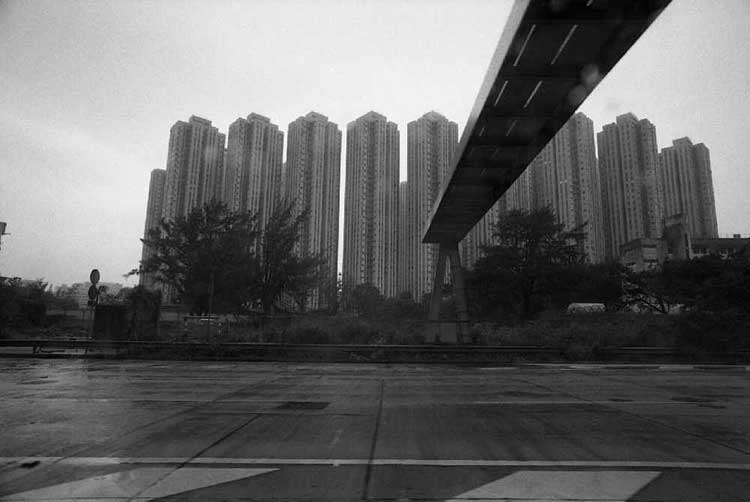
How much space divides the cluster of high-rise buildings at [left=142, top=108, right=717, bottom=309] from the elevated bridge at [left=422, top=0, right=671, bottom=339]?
42454 millimetres

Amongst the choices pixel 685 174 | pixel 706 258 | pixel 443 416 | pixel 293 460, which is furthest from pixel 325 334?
pixel 685 174

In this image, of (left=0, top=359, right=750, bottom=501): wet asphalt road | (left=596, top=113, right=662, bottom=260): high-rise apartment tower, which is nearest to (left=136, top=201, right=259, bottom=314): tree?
(left=0, top=359, right=750, bottom=501): wet asphalt road

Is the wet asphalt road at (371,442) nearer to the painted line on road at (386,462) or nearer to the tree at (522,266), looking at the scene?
the painted line on road at (386,462)

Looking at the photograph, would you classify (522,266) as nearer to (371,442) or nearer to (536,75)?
(536,75)

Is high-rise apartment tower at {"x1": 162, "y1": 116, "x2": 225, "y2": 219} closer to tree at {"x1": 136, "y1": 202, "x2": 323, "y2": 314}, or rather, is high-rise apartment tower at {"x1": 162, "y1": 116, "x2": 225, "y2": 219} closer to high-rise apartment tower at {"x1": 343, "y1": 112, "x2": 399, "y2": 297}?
high-rise apartment tower at {"x1": 343, "y1": 112, "x2": 399, "y2": 297}

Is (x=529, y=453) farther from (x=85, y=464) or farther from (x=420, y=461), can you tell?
(x=85, y=464)

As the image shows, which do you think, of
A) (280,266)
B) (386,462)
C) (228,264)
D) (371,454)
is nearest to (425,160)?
(280,266)

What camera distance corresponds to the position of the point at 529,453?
481cm

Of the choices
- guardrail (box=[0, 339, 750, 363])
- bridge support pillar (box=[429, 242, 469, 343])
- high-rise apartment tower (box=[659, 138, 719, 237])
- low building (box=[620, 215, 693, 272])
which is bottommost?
guardrail (box=[0, 339, 750, 363])

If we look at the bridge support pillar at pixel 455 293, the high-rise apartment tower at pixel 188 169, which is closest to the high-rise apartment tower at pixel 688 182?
the high-rise apartment tower at pixel 188 169

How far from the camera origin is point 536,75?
9828mm

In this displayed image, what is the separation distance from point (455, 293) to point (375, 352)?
6028 mm

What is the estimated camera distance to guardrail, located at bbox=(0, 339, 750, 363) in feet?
60.1

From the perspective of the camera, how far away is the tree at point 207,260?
36.7 m
